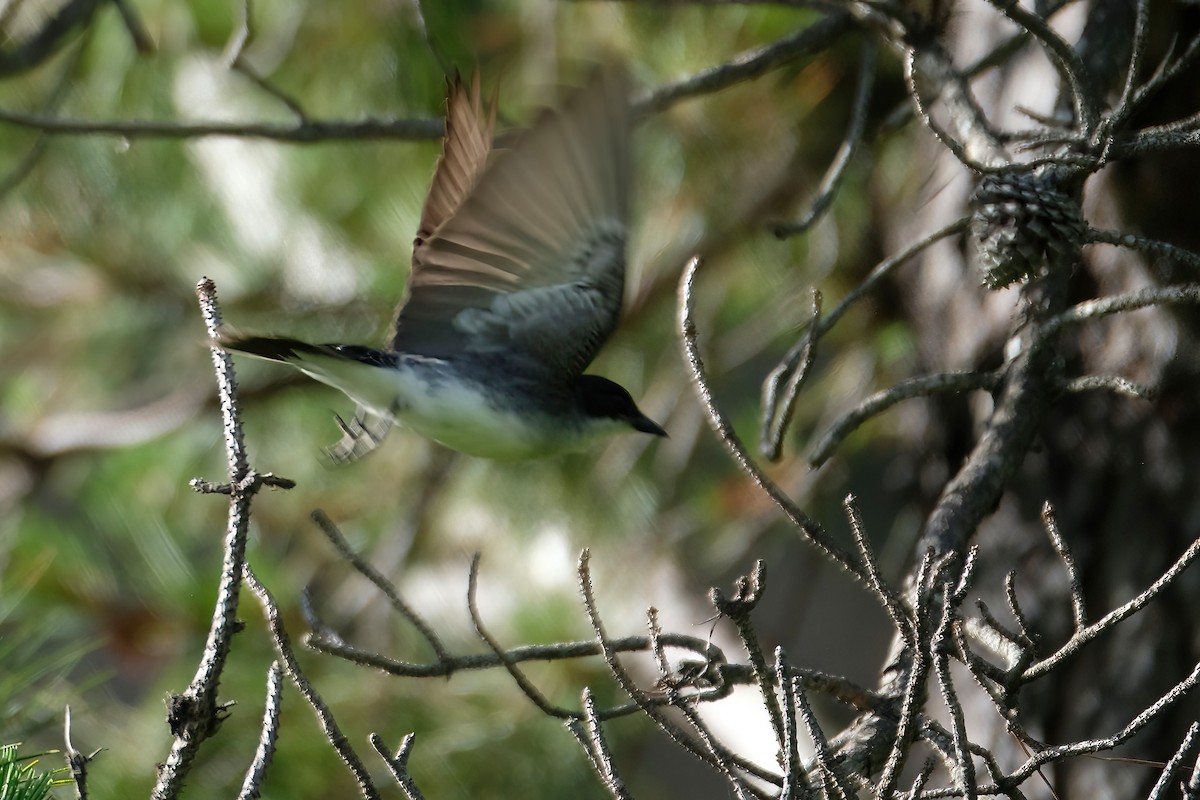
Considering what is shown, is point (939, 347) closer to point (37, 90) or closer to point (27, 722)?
point (27, 722)

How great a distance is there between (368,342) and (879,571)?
1.85 m

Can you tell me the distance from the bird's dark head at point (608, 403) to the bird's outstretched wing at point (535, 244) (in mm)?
62

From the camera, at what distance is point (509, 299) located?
173 cm

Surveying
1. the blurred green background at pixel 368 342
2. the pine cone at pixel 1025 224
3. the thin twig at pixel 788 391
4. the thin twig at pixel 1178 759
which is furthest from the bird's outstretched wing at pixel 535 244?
the thin twig at pixel 1178 759

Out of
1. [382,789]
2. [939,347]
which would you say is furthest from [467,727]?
[939,347]

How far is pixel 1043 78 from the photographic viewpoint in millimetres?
1908

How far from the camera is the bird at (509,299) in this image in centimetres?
152

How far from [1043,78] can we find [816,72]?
56 cm

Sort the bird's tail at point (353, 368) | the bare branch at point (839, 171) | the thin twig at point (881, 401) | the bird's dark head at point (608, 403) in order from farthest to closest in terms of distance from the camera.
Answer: the bird's dark head at point (608, 403) → the bird's tail at point (353, 368) → the bare branch at point (839, 171) → the thin twig at point (881, 401)

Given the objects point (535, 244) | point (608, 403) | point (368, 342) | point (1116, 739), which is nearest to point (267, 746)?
point (1116, 739)

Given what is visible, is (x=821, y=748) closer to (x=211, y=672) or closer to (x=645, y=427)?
(x=211, y=672)

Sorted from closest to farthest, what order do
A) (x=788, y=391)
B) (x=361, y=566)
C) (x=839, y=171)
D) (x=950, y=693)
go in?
(x=950, y=693) → (x=361, y=566) → (x=788, y=391) → (x=839, y=171)


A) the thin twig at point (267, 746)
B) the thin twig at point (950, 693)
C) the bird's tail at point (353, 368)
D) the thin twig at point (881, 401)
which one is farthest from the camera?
the bird's tail at point (353, 368)

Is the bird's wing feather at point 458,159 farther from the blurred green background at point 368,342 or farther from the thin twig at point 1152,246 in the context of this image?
the thin twig at point 1152,246
